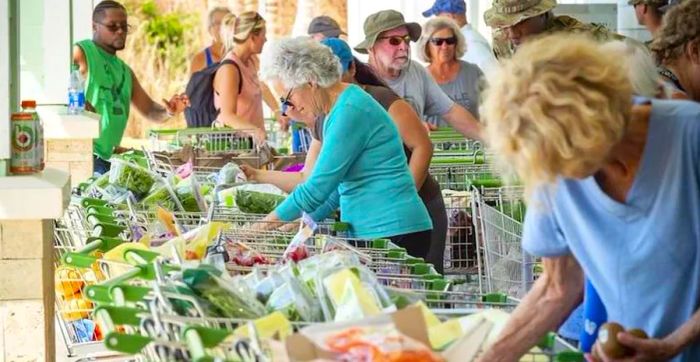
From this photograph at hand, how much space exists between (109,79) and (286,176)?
10.7 feet

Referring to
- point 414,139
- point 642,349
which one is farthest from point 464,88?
point 642,349

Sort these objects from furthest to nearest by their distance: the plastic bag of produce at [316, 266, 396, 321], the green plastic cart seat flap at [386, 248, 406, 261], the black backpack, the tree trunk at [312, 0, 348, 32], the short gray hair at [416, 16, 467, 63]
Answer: the tree trunk at [312, 0, 348, 32] → the black backpack → the short gray hair at [416, 16, 467, 63] → the green plastic cart seat flap at [386, 248, 406, 261] → the plastic bag of produce at [316, 266, 396, 321]

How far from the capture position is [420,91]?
28.6 feet

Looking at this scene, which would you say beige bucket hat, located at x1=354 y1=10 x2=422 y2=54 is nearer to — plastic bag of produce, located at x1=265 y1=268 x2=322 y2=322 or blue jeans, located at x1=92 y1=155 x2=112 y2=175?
blue jeans, located at x1=92 y1=155 x2=112 y2=175

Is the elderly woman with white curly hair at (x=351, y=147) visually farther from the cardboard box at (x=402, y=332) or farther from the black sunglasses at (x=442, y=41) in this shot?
the black sunglasses at (x=442, y=41)

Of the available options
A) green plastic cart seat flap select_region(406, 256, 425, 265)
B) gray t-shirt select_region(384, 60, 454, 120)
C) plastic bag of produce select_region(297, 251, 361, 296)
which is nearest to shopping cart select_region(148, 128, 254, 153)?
gray t-shirt select_region(384, 60, 454, 120)

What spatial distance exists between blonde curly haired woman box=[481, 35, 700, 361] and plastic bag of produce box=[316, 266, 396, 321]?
0.93ft

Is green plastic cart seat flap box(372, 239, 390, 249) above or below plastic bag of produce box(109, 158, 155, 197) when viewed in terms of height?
below

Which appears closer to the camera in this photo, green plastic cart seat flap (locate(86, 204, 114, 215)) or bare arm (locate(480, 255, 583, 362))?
bare arm (locate(480, 255, 583, 362))

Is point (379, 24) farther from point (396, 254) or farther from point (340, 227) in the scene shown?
point (396, 254)

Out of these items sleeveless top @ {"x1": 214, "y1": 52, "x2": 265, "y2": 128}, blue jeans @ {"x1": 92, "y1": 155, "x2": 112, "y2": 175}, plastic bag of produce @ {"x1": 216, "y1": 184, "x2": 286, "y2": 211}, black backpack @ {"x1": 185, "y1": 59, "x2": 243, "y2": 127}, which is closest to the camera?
plastic bag of produce @ {"x1": 216, "y1": 184, "x2": 286, "y2": 211}

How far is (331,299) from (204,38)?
21786 millimetres

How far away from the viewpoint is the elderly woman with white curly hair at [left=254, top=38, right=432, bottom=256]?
A: 6.01 meters

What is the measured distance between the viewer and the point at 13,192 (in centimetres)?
491
